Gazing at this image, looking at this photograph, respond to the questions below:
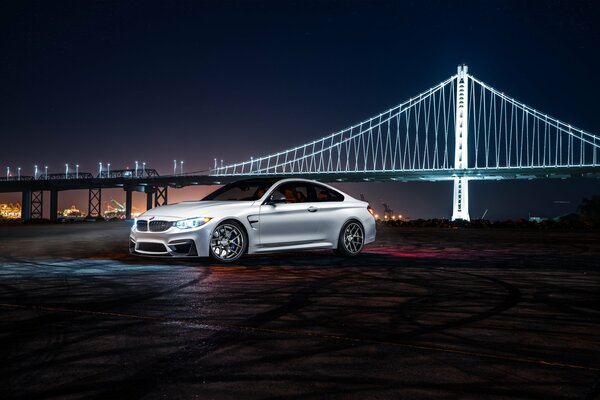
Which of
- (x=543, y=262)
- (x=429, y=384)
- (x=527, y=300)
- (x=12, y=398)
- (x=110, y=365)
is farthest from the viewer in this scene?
(x=543, y=262)

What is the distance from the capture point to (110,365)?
142 inches

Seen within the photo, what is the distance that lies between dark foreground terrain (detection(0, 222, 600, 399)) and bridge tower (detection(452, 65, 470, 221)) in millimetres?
47375

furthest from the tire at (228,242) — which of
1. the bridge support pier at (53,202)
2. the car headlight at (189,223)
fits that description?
the bridge support pier at (53,202)

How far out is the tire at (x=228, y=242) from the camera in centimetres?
917

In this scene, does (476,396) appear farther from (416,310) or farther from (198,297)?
(198,297)

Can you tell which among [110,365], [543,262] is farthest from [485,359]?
[543,262]

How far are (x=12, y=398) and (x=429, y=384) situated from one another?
6.71 ft

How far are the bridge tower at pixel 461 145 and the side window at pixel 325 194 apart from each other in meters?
44.0

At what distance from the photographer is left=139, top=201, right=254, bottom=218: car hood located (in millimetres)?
9094

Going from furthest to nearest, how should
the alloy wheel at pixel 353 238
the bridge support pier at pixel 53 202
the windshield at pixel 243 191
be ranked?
the bridge support pier at pixel 53 202 < the alloy wheel at pixel 353 238 < the windshield at pixel 243 191

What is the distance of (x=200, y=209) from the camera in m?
9.16

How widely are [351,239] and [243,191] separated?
6.44 ft

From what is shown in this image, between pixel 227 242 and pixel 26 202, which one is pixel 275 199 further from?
pixel 26 202

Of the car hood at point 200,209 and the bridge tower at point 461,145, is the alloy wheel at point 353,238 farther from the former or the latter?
the bridge tower at point 461,145
